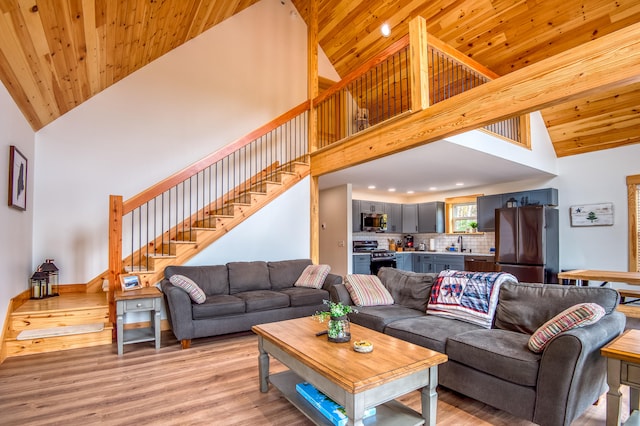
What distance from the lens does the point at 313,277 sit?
4848mm

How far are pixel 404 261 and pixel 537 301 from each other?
221 inches

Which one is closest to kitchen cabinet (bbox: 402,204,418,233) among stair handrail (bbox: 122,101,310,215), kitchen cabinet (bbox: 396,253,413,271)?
kitchen cabinet (bbox: 396,253,413,271)

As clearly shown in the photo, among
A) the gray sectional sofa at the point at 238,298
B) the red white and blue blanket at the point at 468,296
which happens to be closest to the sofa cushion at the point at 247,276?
the gray sectional sofa at the point at 238,298

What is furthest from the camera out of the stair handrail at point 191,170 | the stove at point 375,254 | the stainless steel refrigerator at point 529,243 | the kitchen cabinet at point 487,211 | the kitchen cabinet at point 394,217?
the kitchen cabinet at point 394,217

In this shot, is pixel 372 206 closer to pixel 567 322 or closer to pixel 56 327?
pixel 567 322

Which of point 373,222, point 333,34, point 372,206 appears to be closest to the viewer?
point 333,34

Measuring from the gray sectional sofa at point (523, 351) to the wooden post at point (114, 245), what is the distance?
2.82m

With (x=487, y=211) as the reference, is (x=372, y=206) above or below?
above

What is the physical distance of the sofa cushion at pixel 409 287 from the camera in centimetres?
341

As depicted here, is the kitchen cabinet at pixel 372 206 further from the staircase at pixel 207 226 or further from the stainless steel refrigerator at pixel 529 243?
the stainless steel refrigerator at pixel 529 243

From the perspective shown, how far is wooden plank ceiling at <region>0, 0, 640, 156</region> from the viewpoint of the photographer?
2.90m

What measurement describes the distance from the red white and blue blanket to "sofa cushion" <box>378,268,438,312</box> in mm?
161

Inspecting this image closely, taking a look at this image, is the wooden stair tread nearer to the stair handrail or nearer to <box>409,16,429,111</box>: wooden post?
the stair handrail

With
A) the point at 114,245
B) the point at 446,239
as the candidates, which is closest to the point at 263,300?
the point at 114,245
